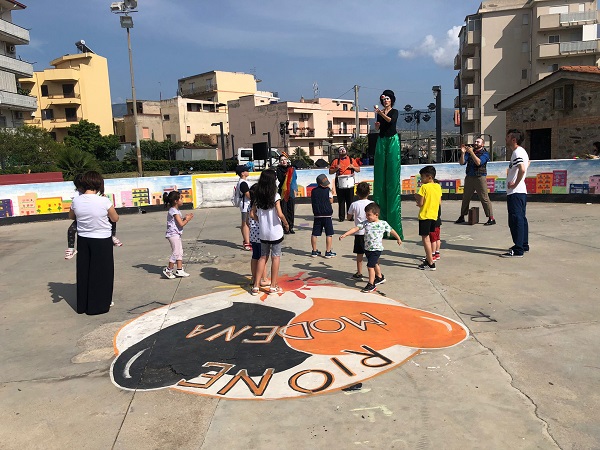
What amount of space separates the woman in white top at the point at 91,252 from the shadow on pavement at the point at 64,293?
428mm

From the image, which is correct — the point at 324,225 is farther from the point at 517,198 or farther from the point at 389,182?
the point at 517,198

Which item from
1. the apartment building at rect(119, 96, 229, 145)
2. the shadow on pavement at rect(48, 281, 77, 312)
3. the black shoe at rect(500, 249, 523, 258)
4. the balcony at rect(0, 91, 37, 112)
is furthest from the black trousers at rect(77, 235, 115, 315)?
the apartment building at rect(119, 96, 229, 145)

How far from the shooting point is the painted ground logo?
3.72m

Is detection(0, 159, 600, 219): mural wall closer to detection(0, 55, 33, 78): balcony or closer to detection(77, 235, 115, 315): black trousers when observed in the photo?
detection(77, 235, 115, 315): black trousers

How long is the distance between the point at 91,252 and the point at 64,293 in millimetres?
1475

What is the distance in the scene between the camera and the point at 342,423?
3.07 meters

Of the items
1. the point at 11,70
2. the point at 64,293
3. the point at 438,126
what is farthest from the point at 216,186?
the point at 11,70

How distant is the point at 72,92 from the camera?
5856 cm

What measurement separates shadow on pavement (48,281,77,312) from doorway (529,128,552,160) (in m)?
20.7

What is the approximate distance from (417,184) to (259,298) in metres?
12.0

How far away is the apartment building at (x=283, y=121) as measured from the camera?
6451cm

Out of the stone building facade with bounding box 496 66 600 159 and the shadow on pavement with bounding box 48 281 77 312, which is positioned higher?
the stone building facade with bounding box 496 66 600 159

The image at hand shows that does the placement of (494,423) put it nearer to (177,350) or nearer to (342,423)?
(342,423)

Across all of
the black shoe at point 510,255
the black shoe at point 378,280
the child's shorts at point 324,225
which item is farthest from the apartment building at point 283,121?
the black shoe at point 378,280
